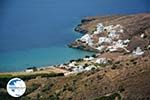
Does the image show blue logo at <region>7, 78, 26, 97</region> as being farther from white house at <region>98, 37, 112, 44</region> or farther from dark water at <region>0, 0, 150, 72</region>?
white house at <region>98, 37, 112, 44</region>

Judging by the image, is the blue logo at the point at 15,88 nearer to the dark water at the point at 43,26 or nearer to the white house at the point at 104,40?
the dark water at the point at 43,26

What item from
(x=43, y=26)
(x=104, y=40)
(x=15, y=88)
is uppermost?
(x=43, y=26)

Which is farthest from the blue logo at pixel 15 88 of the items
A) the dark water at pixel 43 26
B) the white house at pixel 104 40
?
the white house at pixel 104 40

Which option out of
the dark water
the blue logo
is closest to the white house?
the dark water

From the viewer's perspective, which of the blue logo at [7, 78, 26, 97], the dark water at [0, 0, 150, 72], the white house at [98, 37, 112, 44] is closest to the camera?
the blue logo at [7, 78, 26, 97]

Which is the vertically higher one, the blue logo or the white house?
the white house

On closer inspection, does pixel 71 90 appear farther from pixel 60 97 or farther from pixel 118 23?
pixel 118 23

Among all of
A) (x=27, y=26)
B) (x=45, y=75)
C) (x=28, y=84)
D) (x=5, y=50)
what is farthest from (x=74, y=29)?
(x=28, y=84)

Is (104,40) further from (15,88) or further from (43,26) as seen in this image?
(15,88)

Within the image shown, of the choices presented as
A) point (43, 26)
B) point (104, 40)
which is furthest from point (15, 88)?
point (104, 40)
